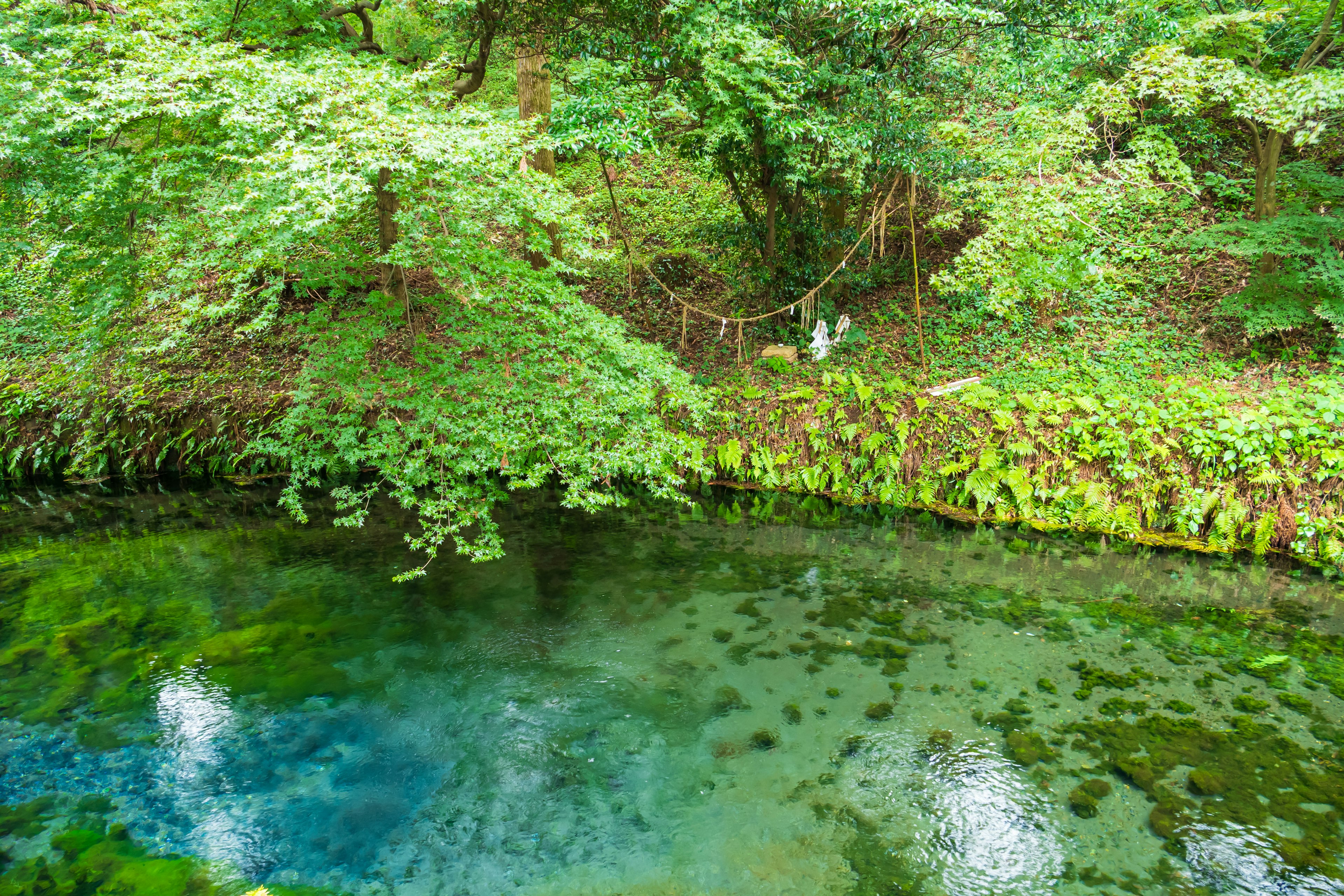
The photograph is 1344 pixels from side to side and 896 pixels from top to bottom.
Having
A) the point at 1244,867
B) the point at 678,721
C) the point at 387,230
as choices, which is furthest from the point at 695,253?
the point at 1244,867

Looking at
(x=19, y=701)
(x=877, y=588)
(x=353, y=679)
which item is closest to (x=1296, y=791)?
(x=877, y=588)

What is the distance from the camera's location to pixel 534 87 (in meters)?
10.4

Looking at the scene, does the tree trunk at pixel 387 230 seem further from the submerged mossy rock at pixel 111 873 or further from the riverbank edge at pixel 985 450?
the submerged mossy rock at pixel 111 873

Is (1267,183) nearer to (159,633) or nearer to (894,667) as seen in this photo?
(894,667)

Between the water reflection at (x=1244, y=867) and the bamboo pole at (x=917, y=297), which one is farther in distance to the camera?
the bamboo pole at (x=917, y=297)

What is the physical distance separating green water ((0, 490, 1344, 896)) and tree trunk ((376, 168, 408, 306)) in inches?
133

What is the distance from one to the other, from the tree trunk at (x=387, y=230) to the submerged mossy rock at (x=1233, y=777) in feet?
23.1

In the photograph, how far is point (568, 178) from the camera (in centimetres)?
1521

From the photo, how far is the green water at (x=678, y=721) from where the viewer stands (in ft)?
14.1

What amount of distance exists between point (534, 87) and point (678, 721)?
30.1 feet

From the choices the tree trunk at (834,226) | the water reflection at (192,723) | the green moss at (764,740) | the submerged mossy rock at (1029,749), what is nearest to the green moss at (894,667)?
the submerged mossy rock at (1029,749)

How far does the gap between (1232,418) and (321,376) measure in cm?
978

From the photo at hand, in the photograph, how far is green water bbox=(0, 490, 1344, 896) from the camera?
4293 millimetres

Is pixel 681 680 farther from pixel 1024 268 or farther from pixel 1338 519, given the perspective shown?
pixel 1338 519
